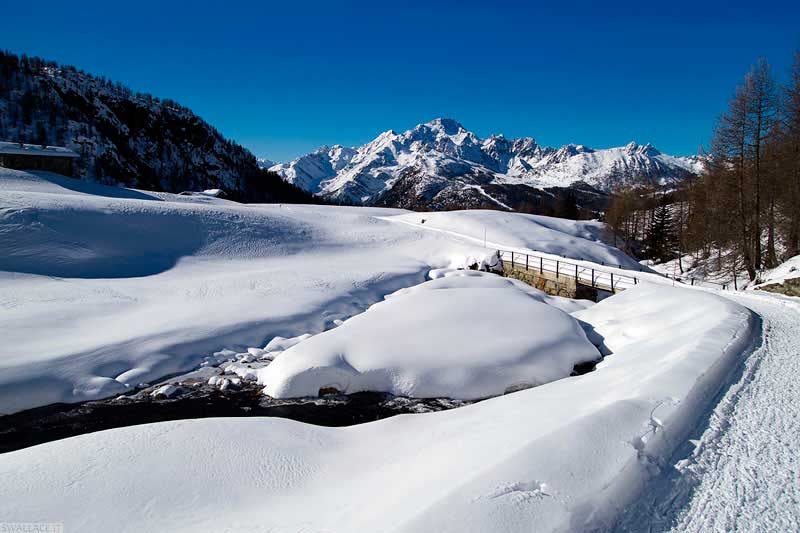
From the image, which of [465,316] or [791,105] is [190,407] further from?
[791,105]

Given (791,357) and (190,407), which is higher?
(791,357)

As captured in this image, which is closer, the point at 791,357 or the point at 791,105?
A: the point at 791,357

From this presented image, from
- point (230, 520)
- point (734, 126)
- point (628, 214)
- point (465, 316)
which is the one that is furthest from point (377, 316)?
point (628, 214)

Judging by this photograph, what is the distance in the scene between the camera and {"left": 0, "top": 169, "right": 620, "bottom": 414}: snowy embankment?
13.2 meters

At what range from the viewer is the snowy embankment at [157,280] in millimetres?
13211

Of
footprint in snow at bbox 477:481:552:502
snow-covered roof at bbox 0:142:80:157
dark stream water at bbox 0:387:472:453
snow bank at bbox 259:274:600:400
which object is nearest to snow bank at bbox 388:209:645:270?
snow bank at bbox 259:274:600:400

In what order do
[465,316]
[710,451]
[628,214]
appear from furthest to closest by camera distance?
[628,214]
[465,316]
[710,451]

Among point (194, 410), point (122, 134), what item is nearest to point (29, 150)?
point (194, 410)

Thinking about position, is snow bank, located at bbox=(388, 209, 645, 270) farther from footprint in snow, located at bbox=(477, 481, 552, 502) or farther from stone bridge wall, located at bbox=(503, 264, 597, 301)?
footprint in snow, located at bbox=(477, 481, 552, 502)

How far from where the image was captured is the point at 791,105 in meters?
25.3

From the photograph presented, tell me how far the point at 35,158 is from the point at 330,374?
51.4 meters

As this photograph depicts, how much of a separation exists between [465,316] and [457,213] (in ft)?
119

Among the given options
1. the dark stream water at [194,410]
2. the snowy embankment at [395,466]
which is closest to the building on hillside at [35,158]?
the dark stream water at [194,410]

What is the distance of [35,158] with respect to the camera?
4550cm
